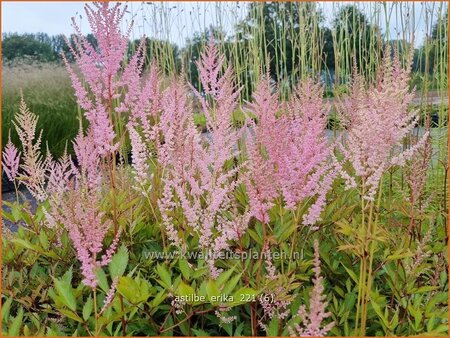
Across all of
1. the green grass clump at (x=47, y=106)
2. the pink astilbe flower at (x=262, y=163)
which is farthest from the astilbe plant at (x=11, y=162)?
the green grass clump at (x=47, y=106)

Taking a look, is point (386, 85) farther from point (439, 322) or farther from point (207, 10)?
point (207, 10)

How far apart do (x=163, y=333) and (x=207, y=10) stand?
5114 mm

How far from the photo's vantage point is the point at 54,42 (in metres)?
22.8

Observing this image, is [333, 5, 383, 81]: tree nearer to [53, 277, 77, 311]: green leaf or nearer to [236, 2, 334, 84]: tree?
[236, 2, 334, 84]: tree

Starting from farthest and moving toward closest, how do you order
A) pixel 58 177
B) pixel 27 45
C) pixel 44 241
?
pixel 27 45, pixel 58 177, pixel 44 241

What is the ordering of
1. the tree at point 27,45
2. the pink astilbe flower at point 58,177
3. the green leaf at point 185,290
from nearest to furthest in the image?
the green leaf at point 185,290
the pink astilbe flower at point 58,177
the tree at point 27,45

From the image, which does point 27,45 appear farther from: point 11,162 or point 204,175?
point 204,175

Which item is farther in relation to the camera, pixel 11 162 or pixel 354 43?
pixel 354 43

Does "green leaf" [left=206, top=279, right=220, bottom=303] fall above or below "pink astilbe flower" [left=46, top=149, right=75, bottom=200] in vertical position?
below

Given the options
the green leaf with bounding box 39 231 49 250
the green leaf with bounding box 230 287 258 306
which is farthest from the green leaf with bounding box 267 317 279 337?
the green leaf with bounding box 39 231 49 250

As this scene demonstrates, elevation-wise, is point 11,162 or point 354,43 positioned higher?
point 354,43

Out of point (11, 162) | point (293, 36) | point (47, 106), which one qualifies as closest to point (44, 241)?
point (11, 162)

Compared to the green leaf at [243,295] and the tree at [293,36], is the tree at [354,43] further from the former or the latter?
the green leaf at [243,295]

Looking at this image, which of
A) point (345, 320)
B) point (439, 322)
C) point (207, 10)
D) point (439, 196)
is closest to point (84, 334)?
point (345, 320)
